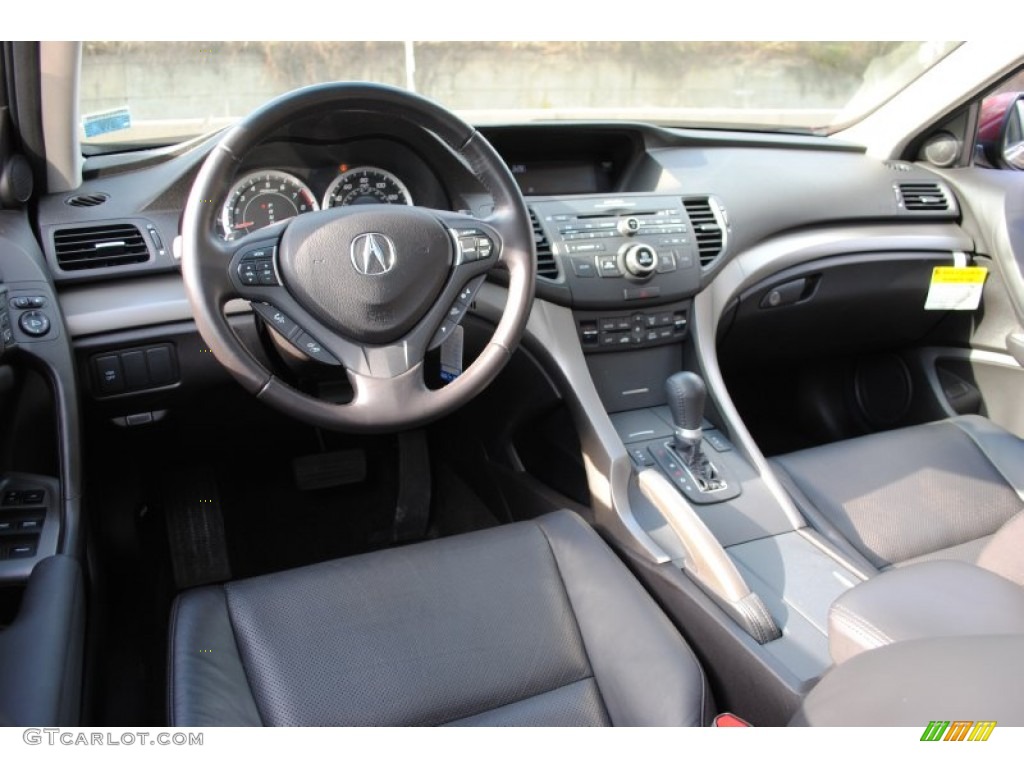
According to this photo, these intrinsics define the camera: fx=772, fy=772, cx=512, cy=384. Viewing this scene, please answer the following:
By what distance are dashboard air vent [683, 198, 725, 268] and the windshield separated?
0.38m

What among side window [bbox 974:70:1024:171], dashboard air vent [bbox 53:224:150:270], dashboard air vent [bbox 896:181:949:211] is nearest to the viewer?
dashboard air vent [bbox 53:224:150:270]

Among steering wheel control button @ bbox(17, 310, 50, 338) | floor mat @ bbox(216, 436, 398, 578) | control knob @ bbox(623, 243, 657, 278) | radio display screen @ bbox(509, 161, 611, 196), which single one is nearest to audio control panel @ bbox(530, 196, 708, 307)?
control knob @ bbox(623, 243, 657, 278)

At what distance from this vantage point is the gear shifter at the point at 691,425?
5.60 ft

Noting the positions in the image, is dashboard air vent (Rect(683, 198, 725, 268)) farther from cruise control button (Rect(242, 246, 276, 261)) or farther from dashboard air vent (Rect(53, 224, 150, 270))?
dashboard air vent (Rect(53, 224, 150, 270))

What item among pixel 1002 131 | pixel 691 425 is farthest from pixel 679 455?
pixel 1002 131

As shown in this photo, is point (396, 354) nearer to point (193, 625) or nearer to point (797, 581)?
point (193, 625)

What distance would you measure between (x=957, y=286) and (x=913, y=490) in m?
0.92

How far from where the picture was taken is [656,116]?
2.42m

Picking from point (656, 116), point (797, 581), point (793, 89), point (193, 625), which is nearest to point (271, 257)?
point (193, 625)

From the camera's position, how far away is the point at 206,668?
1115 millimetres

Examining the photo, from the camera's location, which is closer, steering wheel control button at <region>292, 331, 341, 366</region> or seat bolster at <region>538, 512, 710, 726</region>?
seat bolster at <region>538, 512, 710, 726</region>

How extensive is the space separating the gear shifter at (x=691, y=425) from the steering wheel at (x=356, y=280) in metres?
0.47

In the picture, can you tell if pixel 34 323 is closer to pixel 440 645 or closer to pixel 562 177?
pixel 440 645

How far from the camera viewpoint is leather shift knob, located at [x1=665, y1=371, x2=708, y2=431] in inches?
67.2
